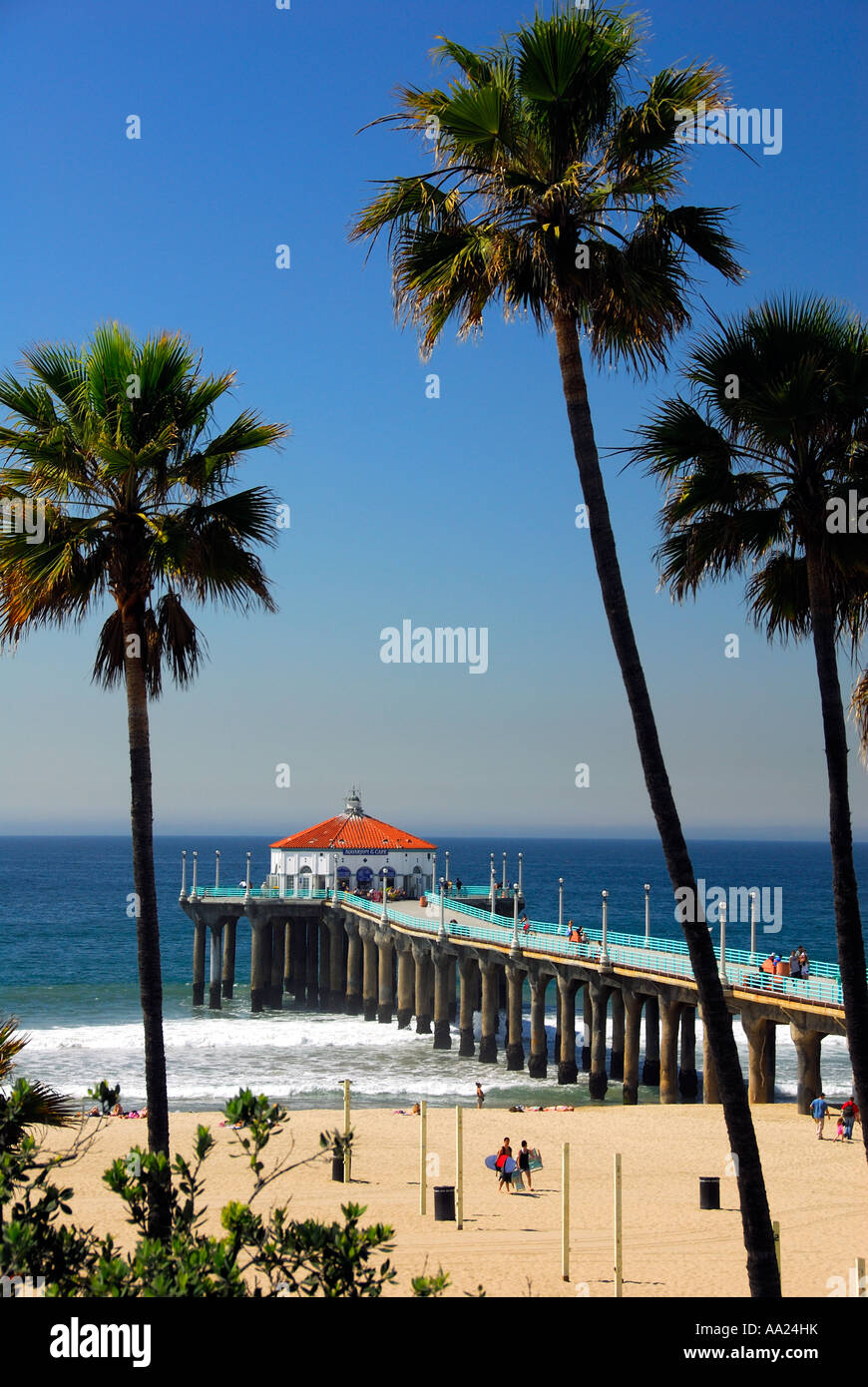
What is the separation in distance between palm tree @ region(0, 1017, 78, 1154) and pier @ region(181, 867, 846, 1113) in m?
19.9

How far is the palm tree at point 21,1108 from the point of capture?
7.05m

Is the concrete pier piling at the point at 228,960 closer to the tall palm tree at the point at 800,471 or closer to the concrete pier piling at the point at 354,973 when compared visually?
the concrete pier piling at the point at 354,973

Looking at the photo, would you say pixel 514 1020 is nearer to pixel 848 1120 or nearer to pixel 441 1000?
pixel 441 1000

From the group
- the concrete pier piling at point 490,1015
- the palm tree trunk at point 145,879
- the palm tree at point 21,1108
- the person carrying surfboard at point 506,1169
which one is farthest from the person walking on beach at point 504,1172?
the concrete pier piling at point 490,1015

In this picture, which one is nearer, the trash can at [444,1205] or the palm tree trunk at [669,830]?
the palm tree trunk at [669,830]

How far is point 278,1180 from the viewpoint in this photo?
2177 cm

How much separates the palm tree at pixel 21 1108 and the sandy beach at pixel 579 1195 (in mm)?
4160

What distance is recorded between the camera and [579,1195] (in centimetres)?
2028

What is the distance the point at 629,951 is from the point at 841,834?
2474 centimetres

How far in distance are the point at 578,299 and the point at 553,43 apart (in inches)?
71.6

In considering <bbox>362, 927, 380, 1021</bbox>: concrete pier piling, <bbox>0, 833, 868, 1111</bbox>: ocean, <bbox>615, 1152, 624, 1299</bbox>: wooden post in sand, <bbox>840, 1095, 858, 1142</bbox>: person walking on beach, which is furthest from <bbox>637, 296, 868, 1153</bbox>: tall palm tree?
<bbox>362, 927, 380, 1021</bbox>: concrete pier piling

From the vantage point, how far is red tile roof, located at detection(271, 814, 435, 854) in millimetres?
62906
